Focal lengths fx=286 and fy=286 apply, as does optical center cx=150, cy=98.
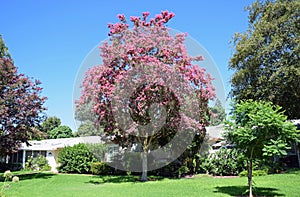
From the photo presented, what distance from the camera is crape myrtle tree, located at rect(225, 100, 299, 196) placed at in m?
9.39

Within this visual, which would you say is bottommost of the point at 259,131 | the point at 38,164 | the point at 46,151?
the point at 38,164

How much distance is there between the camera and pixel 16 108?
61.4 feet

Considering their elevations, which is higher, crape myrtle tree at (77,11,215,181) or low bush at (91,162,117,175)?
crape myrtle tree at (77,11,215,181)

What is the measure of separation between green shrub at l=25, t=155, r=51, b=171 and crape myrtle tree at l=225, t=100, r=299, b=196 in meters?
23.5

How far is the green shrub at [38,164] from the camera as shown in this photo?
29094mm

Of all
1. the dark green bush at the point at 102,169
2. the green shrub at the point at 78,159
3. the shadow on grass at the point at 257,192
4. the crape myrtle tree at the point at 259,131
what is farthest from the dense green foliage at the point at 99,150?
the crape myrtle tree at the point at 259,131

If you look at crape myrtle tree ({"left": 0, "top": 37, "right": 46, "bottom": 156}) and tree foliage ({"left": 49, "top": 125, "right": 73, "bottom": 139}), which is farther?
tree foliage ({"left": 49, "top": 125, "right": 73, "bottom": 139})

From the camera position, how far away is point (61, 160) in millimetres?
24562

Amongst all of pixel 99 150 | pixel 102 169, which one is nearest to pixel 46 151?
pixel 99 150

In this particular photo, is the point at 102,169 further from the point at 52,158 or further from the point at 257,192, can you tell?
the point at 257,192

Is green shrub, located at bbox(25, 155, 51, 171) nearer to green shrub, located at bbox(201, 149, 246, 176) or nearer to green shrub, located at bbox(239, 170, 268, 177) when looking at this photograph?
green shrub, located at bbox(201, 149, 246, 176)

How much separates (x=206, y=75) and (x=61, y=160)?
1464 cm

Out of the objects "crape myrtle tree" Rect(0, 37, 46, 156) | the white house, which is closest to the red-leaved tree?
"crape myrtle tree" Rect(0, 37, 46, 156)

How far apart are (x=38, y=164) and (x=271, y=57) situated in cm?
2397
